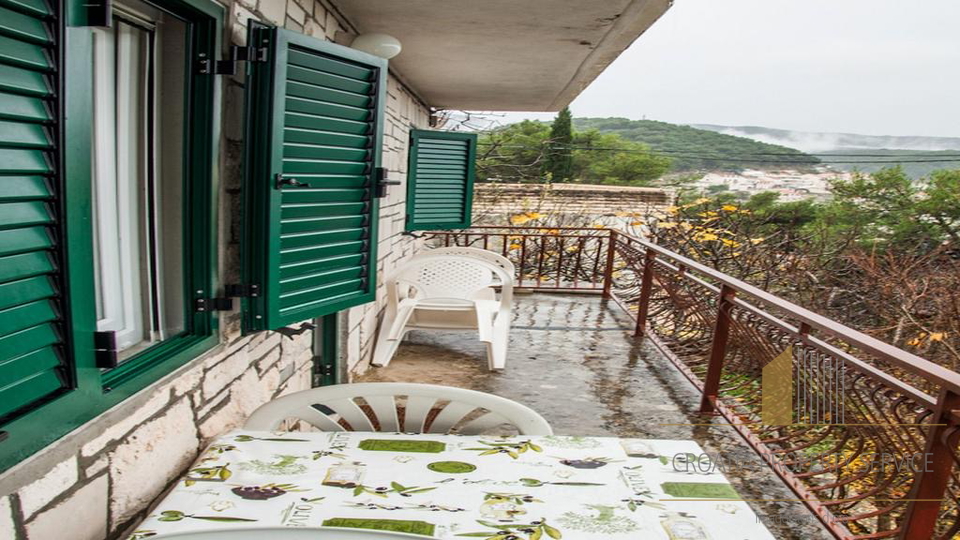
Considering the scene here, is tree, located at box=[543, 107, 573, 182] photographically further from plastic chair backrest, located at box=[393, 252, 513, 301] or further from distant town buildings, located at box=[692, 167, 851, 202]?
plastic chair backrest, located at box=[393, 252, 513, 301]

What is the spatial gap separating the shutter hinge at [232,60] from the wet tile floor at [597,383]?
7.45 feet

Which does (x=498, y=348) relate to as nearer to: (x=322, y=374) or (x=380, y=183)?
(x=322, y=374)

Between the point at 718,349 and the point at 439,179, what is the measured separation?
3.05m

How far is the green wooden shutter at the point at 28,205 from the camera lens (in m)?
0.85

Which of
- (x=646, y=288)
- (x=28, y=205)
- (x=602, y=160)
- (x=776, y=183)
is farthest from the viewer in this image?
(x=602, y=160)

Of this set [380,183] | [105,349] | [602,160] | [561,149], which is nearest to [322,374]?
[380,183]

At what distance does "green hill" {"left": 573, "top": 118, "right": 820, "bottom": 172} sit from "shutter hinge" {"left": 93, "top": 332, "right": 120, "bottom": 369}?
51.5 ft

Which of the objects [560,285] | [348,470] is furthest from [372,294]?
[560,285]

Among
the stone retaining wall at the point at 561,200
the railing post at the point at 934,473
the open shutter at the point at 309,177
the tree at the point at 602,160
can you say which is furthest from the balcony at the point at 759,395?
the tree at the point at 602,160

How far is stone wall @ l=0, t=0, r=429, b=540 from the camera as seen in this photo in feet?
3.45

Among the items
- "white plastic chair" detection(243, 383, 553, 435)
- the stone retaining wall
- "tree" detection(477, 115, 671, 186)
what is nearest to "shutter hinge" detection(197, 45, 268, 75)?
"white plastic chair" detection(243, 383, 553, 435)

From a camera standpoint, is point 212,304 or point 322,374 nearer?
point 212,304

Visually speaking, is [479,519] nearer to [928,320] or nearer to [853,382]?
[853,382]

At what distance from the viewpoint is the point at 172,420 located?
150cm
